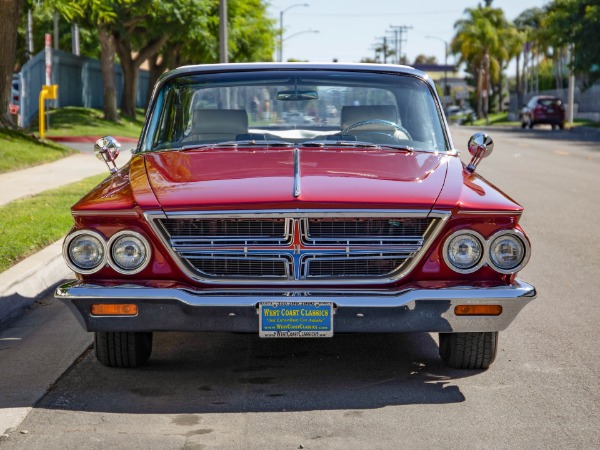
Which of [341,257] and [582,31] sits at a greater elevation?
[582,31]

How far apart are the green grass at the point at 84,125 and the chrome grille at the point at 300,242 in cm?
2684

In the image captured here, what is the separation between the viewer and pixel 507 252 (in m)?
5.54

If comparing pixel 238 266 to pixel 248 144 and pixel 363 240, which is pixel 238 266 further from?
pixel 248 144

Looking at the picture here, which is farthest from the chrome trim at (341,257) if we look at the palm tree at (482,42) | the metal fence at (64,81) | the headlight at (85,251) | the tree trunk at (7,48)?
the palm tree at (482,42)

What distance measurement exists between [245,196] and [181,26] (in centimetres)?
3115

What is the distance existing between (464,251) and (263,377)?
125cm

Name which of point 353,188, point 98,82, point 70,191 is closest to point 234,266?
point 353,188

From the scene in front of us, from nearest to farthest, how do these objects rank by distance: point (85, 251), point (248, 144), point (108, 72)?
point (85, 251) < point (248, 144) < point (108, 72)

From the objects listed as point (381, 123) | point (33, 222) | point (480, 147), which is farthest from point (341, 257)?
point (33, 222)

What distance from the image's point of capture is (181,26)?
35.8m

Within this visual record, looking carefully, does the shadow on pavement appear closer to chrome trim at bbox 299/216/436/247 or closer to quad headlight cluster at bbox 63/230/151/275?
quad headlight cluster at bbox 63/230/151/275

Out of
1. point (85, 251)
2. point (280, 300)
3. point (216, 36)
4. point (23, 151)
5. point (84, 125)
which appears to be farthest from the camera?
point (216, 36)

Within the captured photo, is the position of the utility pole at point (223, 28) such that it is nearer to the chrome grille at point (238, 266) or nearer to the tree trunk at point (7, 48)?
the tree trunk at point (7, 48)

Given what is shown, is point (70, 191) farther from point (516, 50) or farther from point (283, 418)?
point (516, 50)
